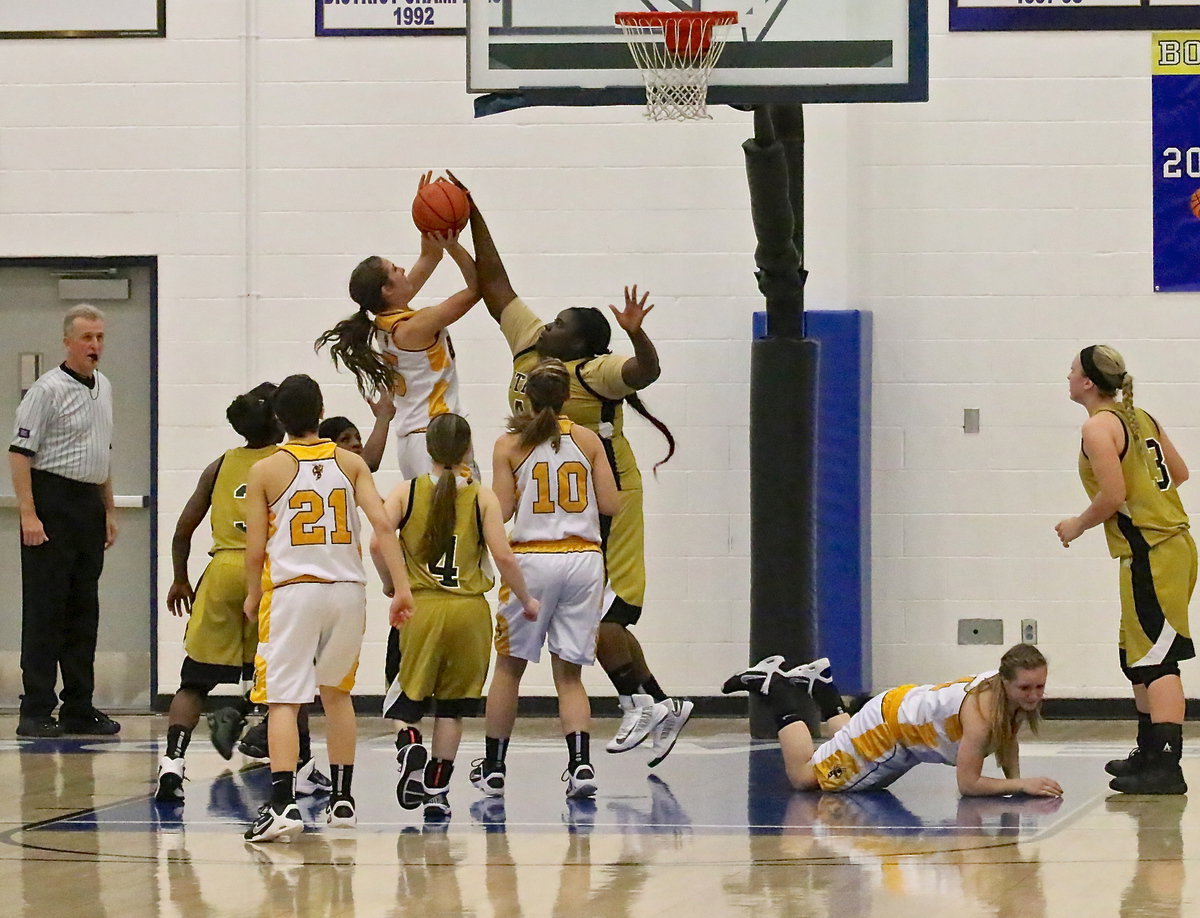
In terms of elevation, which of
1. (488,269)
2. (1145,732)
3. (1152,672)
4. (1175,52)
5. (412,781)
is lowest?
(412,781)

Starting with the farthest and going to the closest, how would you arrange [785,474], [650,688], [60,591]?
[60,591], [785,474], [650,688]

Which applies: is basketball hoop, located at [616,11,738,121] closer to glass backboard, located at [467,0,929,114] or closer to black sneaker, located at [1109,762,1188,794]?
glass backboard, located at [467,0,929,114]

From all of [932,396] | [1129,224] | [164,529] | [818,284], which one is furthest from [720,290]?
[164,529]

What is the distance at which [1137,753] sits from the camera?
7109 millimetres

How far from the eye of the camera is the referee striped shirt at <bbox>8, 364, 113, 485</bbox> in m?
9.22

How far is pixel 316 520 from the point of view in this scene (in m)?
6.11

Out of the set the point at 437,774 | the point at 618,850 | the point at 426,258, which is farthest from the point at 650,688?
the point at 426,258

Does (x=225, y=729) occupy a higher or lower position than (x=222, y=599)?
lower

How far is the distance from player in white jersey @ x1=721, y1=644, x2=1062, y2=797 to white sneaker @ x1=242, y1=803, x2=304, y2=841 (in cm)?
204

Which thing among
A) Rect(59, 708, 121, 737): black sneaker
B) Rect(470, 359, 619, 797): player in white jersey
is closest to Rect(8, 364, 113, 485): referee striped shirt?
Rect(59, 708, 121, 737): black sneaker

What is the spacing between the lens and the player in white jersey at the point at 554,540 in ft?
22.4

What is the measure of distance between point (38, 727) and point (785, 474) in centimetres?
394

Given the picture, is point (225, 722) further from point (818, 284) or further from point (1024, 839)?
point (818, 284)

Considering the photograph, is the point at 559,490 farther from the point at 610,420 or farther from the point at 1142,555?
the point at 1142,555
